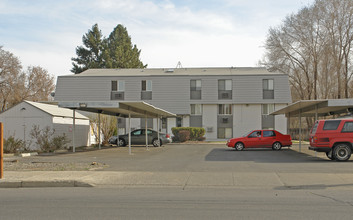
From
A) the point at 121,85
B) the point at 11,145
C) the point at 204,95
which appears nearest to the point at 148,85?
the point at 121,85

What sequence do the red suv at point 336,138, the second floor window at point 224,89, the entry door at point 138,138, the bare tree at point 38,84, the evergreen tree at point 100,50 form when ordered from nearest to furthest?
the red suv at point 336,138 → the entry door at point 138,138 → the second floor window at point 224,89 → the bare tree at point 38,84 → the evergreen tree at point 100,50

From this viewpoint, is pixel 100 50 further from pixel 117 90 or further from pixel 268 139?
pixel 268 139

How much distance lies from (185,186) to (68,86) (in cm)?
3489

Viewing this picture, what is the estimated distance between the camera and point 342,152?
18062 millimetres

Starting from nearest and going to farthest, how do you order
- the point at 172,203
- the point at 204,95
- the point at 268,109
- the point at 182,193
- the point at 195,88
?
the point at 172,203 < the point at 182,193 < the point at 268,109 < the point at 204,95 < the point at 195,88

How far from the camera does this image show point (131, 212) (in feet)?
25.6

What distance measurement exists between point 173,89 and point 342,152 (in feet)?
87.1

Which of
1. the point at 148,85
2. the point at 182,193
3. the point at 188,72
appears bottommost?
the point at 182,193

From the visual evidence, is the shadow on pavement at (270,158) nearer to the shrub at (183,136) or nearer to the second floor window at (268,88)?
the shrub at (183,136)

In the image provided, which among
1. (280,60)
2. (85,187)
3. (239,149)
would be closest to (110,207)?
(85,187)

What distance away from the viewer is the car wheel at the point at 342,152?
59.0ft

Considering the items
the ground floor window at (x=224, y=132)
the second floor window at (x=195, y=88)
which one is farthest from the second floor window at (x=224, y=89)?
the ground floor window at (x=224, y=132)

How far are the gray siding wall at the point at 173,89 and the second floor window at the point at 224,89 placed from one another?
1.33 feet

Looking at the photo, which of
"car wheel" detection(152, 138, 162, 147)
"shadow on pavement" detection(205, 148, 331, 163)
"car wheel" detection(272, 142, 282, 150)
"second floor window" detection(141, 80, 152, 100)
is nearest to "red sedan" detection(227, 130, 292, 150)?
"car wheel" detection(272, 142, 282, 150)
